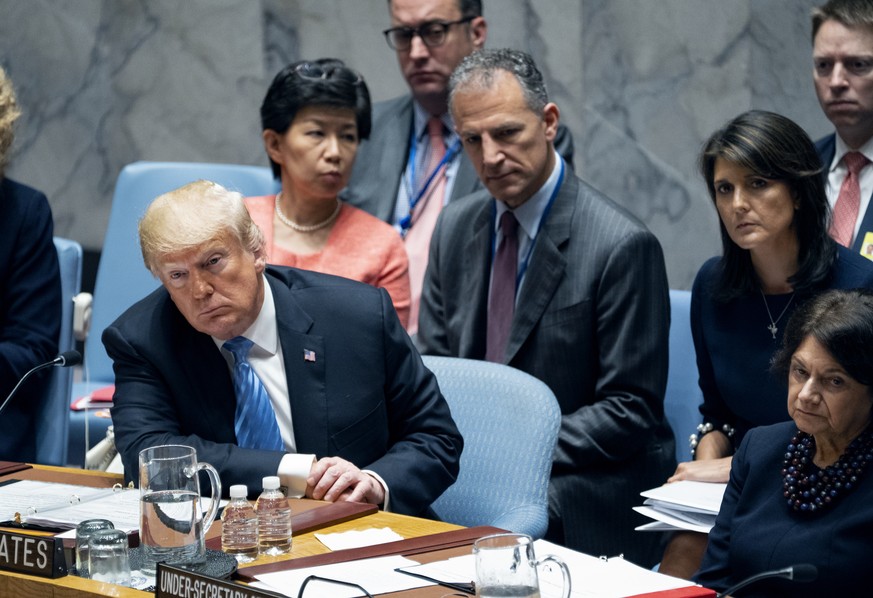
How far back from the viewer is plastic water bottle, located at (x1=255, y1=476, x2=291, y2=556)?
2217mm

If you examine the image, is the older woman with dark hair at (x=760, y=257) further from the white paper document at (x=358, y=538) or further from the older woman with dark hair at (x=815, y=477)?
the white paper document at (x=358, y=538)

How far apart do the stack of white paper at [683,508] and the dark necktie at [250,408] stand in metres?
0.81

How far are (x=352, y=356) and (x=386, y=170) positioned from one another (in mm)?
1544

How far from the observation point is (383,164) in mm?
4312

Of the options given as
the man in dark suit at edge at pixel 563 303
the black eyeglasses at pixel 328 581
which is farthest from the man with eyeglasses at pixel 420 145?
the black eyeglasses at pixel 328 581

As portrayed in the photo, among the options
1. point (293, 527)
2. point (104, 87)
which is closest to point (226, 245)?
point (293, 527)

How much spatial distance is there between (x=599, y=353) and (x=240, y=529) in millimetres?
1477

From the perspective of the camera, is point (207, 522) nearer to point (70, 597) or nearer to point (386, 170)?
point (70, 597)

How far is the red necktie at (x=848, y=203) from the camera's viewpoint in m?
3.58

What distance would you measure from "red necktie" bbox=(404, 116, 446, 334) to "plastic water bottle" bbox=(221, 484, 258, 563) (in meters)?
1.89

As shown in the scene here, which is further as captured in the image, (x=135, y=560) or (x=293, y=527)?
(x=293, y=527)

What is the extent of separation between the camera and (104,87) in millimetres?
6262

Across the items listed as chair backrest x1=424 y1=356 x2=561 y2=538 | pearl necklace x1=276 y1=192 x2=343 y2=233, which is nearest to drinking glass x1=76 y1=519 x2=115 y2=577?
chair backrest x1=424 y1=356 x2=561 y2=538

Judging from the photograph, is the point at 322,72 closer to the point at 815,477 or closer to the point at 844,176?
the point at 844,176
